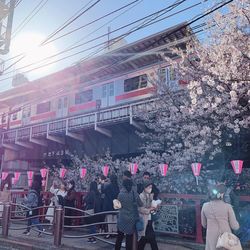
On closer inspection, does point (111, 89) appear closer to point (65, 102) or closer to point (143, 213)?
point (65, 102)

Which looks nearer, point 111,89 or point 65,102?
point 111,89

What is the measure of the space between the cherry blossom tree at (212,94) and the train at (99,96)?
2.48 metres

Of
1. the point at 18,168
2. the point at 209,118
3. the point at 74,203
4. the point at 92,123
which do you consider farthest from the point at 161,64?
the point at 18,168

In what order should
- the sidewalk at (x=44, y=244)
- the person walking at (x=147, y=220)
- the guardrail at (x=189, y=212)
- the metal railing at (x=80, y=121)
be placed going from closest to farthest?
the person walking at (x=147, y=220)
the sidewalk at (x=44, y=244)
the guardrail at (x=189, y=212)
the metal railing at (x=80, y=121)

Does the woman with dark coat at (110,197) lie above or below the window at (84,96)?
below

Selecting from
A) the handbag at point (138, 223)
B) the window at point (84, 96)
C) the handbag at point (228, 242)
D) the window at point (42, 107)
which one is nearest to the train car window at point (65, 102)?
the window at point (84, 96)

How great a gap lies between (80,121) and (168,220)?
34.1 ft

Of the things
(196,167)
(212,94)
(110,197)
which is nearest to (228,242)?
(110,197)

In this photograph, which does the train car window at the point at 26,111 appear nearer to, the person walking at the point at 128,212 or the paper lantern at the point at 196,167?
the paper lantern at the point at 196,167

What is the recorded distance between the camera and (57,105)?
21516mm

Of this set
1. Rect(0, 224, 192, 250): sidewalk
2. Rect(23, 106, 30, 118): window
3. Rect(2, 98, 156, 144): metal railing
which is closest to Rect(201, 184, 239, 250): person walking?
Rect(0, 224, 192, 250): sidewalk

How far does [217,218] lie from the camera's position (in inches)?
162

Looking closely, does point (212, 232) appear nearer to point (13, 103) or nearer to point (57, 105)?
point (57, 105)

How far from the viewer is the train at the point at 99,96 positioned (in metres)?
16.4
